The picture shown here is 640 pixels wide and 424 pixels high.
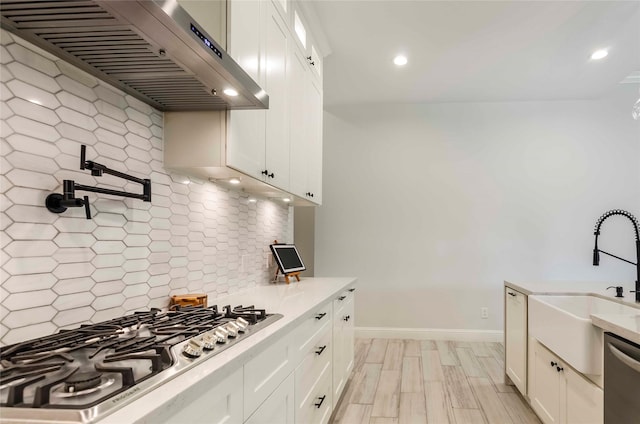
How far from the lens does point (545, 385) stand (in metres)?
2.51

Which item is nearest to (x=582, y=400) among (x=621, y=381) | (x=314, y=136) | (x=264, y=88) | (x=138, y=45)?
(x=621, y=381)

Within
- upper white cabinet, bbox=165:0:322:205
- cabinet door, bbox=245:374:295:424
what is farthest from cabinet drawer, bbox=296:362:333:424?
upper white cabinet, bbox=165:0:322:205

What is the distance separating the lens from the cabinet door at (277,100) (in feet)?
7.00

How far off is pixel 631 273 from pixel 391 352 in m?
2.77

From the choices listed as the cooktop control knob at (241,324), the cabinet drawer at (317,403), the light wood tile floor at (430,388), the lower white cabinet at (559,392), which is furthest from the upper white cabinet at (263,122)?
the lower white cabinet at (559,392)

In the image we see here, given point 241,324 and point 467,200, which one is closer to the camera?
point 241,324

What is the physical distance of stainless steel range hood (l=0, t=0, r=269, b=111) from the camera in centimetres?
95

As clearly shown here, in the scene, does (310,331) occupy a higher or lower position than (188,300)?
lower

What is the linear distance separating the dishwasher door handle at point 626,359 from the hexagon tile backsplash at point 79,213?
1846mm

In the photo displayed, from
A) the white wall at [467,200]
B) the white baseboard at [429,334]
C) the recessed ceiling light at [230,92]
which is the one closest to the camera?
the recessed ceiling light at [230,92]

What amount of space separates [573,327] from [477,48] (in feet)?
7.92

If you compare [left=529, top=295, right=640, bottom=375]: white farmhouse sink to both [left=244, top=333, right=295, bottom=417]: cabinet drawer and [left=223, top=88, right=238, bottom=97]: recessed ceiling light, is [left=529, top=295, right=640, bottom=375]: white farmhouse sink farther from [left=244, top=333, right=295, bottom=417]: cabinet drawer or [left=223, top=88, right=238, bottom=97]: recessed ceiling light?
[left=223, top=88, right=238, bottom=97]: recessed ceiling light

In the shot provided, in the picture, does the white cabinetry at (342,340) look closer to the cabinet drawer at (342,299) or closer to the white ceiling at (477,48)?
the cabinet drawer at (342,299)

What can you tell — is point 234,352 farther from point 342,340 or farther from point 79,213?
point 342,340
